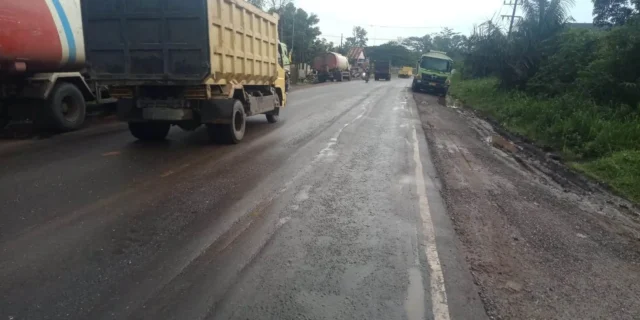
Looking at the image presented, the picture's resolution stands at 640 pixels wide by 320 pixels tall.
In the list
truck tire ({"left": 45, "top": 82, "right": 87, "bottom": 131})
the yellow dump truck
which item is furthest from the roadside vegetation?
truck tire ({"left": 45, "top": 82, "right": 87, "bottom": 131})

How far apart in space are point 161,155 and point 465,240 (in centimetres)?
569

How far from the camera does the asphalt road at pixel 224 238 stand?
11.5 ft

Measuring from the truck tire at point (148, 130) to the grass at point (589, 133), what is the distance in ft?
26.7

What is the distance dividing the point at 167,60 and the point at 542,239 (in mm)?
6894

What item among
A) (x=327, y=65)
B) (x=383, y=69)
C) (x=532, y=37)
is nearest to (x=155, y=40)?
(x=532, y=37)

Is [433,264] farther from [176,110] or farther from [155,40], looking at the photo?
[155,40]

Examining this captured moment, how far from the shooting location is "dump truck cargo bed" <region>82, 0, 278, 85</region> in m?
8.70

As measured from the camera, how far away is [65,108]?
1159cm

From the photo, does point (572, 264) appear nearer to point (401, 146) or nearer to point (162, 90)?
point (401, 146)

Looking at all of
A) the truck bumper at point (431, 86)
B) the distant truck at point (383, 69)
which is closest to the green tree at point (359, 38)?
the distant truck at point (383, 69)

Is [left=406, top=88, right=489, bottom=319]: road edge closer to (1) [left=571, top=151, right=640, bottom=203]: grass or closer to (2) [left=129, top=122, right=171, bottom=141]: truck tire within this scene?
(1) [left=571, top=151, right=640, bottom=203]: grass

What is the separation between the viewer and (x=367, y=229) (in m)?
5.13

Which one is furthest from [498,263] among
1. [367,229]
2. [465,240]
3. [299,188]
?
[299,188]

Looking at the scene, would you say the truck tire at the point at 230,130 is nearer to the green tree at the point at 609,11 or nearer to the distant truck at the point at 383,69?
the green tree at the point at 609,11
